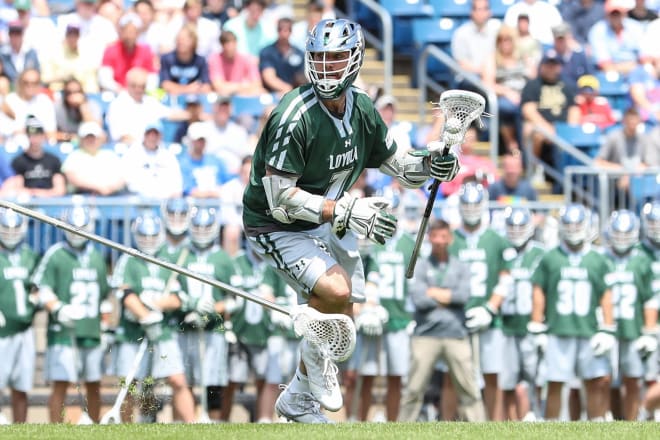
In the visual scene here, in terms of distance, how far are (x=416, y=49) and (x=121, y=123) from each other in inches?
165

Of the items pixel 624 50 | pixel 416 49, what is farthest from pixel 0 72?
pixel 624 50

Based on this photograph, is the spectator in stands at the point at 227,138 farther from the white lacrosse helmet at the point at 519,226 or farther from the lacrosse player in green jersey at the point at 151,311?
the white lacrosse helmet at the point at 519,226

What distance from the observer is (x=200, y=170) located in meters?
14.9

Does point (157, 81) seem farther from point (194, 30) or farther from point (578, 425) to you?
point (578, 425)

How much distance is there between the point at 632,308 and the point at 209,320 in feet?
12.8

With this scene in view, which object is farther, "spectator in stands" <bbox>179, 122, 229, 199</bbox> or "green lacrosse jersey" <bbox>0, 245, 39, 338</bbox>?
"spectator in stands" <bbox>179, 122, 229, 199</bbox>

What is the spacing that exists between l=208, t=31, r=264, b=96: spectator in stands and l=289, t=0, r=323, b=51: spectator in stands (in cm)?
67

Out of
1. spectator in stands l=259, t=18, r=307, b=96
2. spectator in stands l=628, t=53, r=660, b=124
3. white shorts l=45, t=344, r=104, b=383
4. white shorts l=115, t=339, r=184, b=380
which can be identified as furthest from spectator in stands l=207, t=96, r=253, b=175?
spectator in stands l=628, t=53, r=660, b=124

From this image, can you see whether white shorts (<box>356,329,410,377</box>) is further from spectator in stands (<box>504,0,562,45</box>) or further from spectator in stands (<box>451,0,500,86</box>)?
spectator in stands (<box>504,0,562,45</box>)

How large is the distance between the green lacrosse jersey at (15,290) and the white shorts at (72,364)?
0.36 meters

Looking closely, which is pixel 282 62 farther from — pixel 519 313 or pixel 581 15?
pixel 581 15

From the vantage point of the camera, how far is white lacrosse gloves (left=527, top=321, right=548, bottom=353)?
46.1 ft

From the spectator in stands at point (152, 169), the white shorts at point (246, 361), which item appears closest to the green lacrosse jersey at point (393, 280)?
the white shorts at point (246, 361)

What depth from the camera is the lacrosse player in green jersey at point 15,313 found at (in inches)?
540
